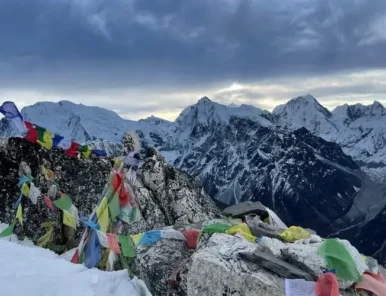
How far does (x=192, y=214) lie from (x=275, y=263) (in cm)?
1200

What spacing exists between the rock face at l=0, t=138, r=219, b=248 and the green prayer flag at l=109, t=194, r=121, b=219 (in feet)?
13.7

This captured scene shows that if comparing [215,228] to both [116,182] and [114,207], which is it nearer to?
[114,207]

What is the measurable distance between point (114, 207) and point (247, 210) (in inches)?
199

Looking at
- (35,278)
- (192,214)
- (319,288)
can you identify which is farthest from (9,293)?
(192,214)

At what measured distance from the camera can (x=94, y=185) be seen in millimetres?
21500

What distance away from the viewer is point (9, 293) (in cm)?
871

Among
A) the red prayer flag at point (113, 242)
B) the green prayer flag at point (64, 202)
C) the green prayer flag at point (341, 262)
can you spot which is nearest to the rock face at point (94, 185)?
the green prayer flag at point (64, 202)

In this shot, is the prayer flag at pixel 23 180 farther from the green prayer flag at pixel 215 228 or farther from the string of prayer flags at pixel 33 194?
the green prayer flag at pixel 215 228

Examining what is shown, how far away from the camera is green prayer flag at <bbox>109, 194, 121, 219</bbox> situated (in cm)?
1505

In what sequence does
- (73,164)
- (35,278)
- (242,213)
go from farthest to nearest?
(73,164)
(242,213)
(35,278)

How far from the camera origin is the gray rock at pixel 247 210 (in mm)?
17719

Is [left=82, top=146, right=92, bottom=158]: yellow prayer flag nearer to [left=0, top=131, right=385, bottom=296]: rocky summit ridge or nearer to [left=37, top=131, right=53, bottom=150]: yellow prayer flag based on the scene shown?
[left=0, top=131, right=385, bottom=296]: rocky summit ridge

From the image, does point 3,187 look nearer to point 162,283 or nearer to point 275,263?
point 162,283

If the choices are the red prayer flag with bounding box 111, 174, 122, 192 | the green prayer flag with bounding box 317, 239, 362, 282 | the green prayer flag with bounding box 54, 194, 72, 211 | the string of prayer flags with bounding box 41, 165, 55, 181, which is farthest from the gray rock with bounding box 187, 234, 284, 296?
the string of prayer flags with bounding box 41, 165, 55, 181
